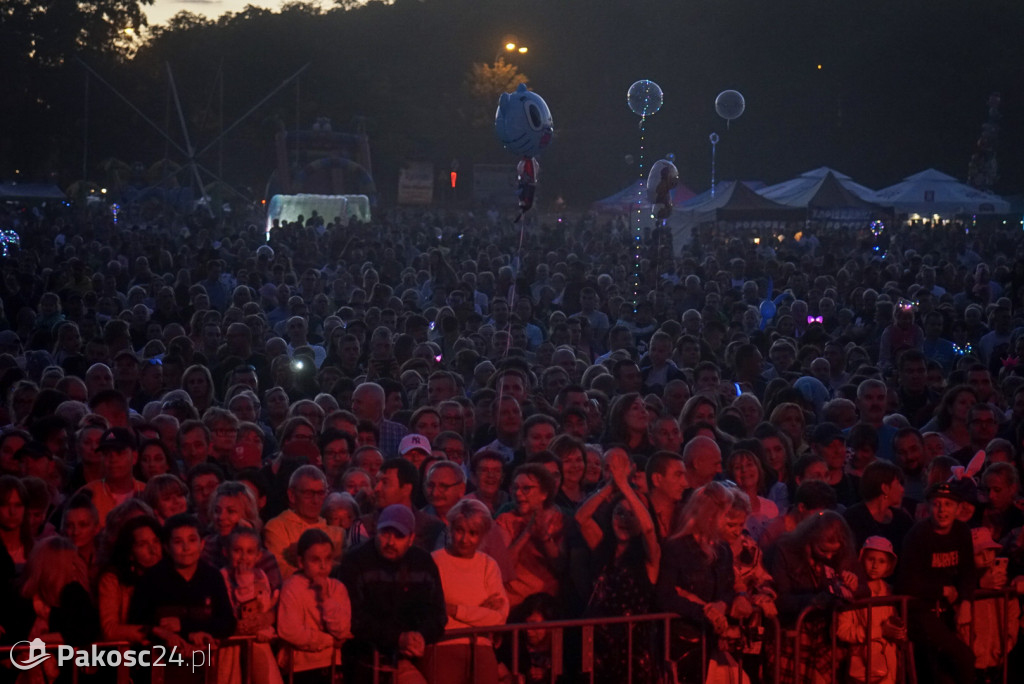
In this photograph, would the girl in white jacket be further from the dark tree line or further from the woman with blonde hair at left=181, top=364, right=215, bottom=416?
the dark tree line

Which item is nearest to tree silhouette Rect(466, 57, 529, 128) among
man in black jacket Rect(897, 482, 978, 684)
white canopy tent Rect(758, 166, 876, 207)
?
white canopy tent Rect(758, 166, 876, 207)

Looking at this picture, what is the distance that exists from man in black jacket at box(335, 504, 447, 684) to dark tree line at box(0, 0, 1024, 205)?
142ft

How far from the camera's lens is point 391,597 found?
4.71m

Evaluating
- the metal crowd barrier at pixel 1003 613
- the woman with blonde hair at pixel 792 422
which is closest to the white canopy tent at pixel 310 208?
the woman with blonde hair at pixel 792 422

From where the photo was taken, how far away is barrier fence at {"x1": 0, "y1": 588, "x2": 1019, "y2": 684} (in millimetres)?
4734

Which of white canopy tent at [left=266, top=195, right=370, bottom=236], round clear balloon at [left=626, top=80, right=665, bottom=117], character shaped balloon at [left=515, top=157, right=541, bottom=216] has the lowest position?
character shaped balloon at [left=515, top=157, right=541, bottom=216]

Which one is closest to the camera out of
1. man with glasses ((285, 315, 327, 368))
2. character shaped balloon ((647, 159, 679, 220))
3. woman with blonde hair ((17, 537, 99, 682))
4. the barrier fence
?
woman with blonde hair ((17, 537, 99, 682))

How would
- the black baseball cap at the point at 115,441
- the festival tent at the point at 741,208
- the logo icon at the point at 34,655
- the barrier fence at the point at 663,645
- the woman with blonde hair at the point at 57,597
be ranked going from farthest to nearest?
the festival tent at the point at 741,208
the black baseball cap at the point at 115,441
the barrier fence at the point at 663,645
the woman with blonde hair at the point at 57,597
the logo icon at the point at 34,655

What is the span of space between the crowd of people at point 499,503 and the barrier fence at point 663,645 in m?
0.02

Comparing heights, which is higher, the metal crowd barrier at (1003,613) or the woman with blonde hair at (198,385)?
the woman with blonde hair at (198,385)

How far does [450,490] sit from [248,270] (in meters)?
9.98

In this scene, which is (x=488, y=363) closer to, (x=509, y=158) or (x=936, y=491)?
(x=936, y=491)

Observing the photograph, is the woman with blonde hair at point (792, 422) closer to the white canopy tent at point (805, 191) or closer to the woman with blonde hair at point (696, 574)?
the woman with blonde hair at point (696, 574)

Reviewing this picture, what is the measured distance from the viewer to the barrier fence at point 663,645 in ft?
15.5
